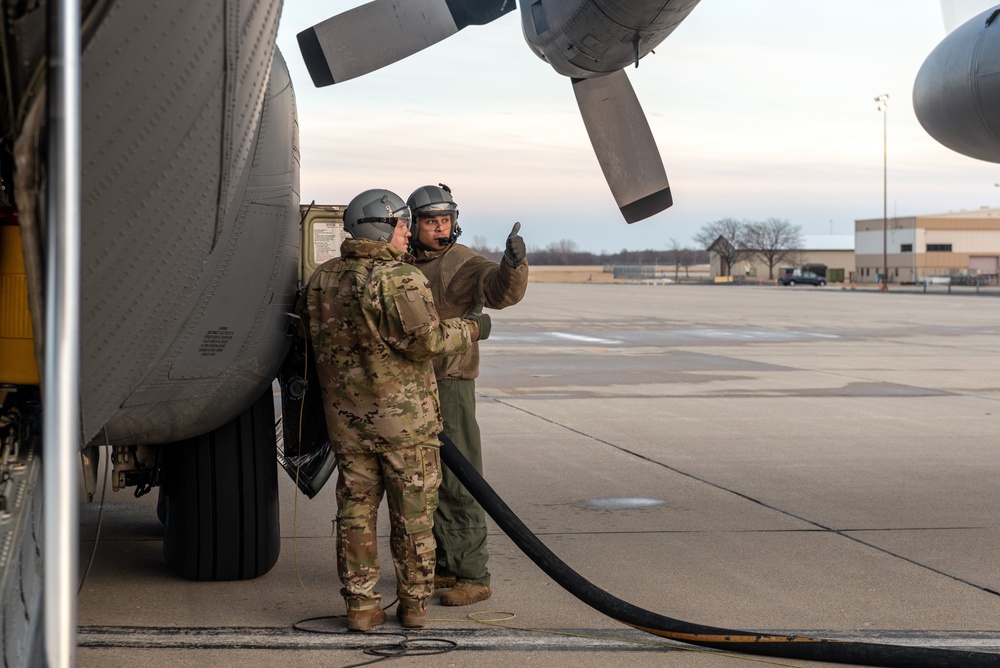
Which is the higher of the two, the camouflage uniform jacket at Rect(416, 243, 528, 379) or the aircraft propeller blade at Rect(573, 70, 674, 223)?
the aircraft propeller blade at Rect(573, 70, 674, 223)

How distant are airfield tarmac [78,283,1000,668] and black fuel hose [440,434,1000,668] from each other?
0.06 metres

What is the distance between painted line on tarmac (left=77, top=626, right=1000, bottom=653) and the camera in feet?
15.3

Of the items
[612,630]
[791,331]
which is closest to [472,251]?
[612,630]

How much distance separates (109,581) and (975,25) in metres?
5.79

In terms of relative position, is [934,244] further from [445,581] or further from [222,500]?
[222,500]

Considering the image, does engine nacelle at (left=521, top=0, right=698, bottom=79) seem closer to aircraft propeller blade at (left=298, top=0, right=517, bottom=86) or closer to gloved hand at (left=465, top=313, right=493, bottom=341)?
aircraft propeller blade at (left=298, top=0, right=517, bottom=86)

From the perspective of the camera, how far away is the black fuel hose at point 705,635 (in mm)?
4328

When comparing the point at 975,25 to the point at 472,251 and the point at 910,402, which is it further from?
the point at 910,402

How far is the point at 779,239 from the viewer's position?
116m

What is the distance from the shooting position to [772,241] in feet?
380

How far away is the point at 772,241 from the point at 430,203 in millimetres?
113990

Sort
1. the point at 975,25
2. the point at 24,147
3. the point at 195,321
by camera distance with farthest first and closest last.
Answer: the point at 975,25 < the point at 195,321 < the point at 24,147

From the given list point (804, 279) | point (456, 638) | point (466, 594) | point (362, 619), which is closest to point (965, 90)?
point (466, 594)

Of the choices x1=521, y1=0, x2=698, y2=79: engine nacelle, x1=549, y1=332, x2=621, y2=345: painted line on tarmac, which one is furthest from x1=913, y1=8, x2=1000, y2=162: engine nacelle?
x1=549, y1=332, x2=621, y2=345: painted line on tarmac
